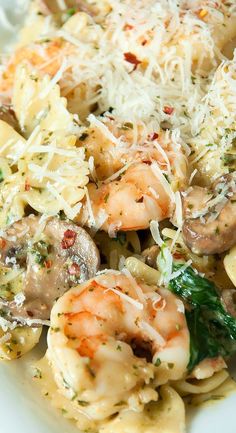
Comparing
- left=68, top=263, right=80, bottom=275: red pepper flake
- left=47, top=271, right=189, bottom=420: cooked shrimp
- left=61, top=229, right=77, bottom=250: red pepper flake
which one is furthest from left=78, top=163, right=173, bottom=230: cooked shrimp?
left=47, top=271, right=189, bottom=420: cooked shrimp

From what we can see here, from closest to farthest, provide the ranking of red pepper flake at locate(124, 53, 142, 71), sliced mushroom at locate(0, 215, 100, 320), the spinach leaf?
the spinach leaf, sliced mushroom at locate(0, 215, 100, 320), red pepper flake at locate(124, 53, 142, 71)

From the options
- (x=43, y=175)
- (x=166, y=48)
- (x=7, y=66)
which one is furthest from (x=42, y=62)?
(x=43, y=175)

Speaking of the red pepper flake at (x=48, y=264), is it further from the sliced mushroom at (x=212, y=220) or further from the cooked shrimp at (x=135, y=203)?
the sliced mushroom at (x=212, y=220)

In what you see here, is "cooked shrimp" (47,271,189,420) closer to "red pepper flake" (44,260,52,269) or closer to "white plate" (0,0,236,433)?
"white plate" (0,0,236,433)

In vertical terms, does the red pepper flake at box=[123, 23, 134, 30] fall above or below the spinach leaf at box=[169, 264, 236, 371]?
above

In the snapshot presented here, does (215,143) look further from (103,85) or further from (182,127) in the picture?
(103,85)

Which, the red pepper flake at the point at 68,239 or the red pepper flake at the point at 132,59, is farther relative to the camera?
the red pepper flake at the point at 132,59

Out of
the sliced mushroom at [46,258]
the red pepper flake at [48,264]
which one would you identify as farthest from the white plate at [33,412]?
the red pepper flake at [48,264]
